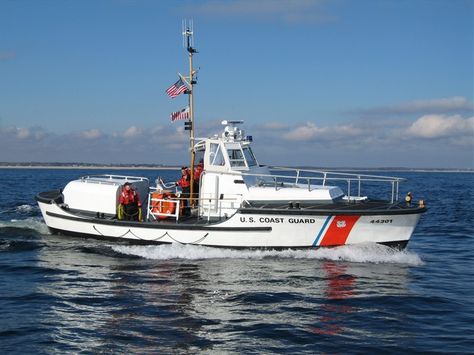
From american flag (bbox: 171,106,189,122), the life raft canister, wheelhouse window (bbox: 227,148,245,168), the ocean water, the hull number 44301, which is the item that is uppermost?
american flag (bbox: 171,106,189,122)

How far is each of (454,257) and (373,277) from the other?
445 cm

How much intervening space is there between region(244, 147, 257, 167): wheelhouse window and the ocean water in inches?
131

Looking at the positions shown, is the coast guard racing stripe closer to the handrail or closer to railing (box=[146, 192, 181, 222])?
railing (box=[146, 192, 181, 222])

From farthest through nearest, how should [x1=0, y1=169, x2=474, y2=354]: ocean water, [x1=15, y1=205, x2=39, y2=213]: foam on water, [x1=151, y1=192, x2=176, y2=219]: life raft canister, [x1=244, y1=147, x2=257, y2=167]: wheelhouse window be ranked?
[x1=15, y1=205, x2=39, y2=213]: foam on water → [x1=244, y1=147, x2=257, y2=167]: wheelhouse window → [x1=151, y1=192, x2=176, y2=219]: life raft canister → [x1=0, y1=169, x2=474, y2=354]: ocean water

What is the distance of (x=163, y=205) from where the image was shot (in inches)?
667

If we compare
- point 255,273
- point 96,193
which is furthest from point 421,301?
point 96,193

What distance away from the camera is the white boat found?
48.9 feet

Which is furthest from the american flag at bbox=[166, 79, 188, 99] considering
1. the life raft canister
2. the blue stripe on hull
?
the blue stripe on hull

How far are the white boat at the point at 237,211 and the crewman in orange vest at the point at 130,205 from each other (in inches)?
12.5

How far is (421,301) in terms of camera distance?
11.2 meters

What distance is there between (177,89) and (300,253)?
6447mm

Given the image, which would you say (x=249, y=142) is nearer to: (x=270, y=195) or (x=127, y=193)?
(x=270, y=195)

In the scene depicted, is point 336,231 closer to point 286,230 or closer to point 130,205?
point 286,230

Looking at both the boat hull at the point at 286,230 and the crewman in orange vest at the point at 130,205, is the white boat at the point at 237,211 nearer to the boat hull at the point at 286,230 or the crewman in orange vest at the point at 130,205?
the boat hull at the point at 286,230
